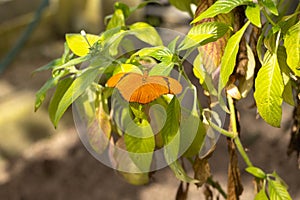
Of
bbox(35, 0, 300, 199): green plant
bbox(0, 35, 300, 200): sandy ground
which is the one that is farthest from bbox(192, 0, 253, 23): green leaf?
bbox(0, 35, 300, 200): sandy ground

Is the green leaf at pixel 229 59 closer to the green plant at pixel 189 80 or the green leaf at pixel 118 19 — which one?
the green plant at pixel 189 80

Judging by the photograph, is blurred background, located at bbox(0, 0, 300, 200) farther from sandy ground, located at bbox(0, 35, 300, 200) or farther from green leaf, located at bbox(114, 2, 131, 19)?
green leaf, located at bbox(114, 2, 131, 19)

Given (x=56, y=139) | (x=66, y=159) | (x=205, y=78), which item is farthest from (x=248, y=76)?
(x=56, y=139)

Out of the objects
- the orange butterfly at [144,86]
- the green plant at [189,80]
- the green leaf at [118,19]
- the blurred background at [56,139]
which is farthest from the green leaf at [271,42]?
the blurred background at [56,139]

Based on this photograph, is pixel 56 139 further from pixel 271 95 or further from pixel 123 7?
pixel 271 95

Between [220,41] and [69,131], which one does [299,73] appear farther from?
[69,131]

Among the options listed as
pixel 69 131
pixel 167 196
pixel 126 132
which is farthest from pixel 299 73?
pixel 69 131
